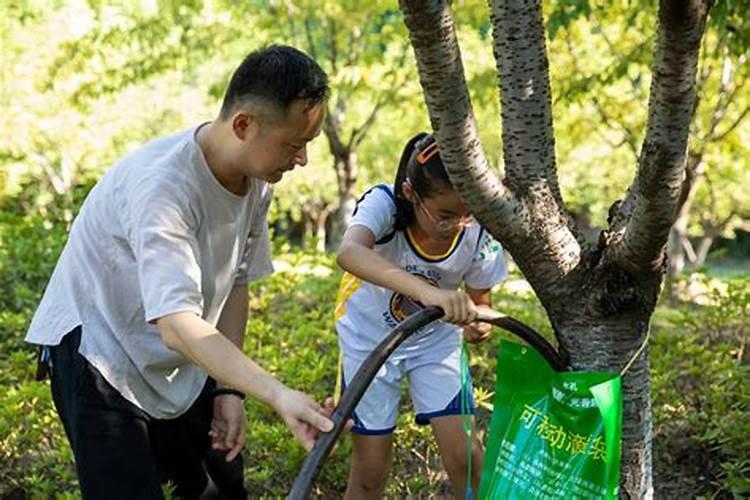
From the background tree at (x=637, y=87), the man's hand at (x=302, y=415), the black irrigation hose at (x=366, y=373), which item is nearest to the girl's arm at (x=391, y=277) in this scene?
the black irrigation hose at (x=366, y=373)

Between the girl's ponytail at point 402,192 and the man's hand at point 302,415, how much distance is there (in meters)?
1.13

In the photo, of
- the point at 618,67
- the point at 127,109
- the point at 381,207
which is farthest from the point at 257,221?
the point at 127,109

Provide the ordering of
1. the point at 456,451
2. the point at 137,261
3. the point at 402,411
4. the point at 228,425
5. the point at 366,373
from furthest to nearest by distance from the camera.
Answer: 1. the point at 402,411
2. the point at 456,451
3. the point at 228,425
4. the point at 137,261
5. the point at 366,373

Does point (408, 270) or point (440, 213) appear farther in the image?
point (408, 270)

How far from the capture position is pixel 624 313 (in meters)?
2.23

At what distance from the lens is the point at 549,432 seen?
2203 millimetres

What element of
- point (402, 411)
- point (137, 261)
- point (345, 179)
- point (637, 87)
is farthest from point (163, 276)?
point (637, 87)

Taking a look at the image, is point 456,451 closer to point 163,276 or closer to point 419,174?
point 419,174

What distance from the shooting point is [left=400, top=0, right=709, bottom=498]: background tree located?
6.15 ft

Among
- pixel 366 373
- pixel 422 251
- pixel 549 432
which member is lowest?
pixel 549 432

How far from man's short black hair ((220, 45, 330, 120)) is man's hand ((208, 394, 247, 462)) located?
0.83 m

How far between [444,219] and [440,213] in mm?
29

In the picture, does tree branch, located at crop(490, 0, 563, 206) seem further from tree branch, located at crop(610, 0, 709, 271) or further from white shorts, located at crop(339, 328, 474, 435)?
white shorts, located at crop(339, 328, 474, 435)

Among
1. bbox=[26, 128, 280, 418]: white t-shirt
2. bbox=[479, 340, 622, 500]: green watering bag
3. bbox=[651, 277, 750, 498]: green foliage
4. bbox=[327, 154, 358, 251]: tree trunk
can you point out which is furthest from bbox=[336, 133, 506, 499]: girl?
bbox=[327, 154, 358, 251]: tree trunk
